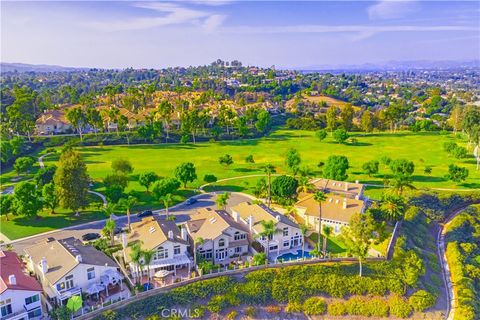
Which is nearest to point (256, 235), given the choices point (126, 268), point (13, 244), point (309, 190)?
point (126, 268)

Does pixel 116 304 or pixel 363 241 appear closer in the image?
pixel 116 304

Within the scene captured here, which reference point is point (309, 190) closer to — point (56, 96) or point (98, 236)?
point (98, 236)

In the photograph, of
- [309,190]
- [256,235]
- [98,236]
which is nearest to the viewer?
[256,235]

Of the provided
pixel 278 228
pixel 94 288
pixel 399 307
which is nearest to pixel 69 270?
pixel 94 288

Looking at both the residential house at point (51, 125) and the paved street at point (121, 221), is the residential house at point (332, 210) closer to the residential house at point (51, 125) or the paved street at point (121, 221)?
the paved street at point (121, 221)

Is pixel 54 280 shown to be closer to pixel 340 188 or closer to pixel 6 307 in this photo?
pixel 6 307

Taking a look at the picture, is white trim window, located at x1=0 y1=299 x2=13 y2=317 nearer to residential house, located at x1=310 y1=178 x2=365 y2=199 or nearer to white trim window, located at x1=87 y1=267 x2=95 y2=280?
white trim window, located at x1=87 y1=267 x2=95 y2=280
